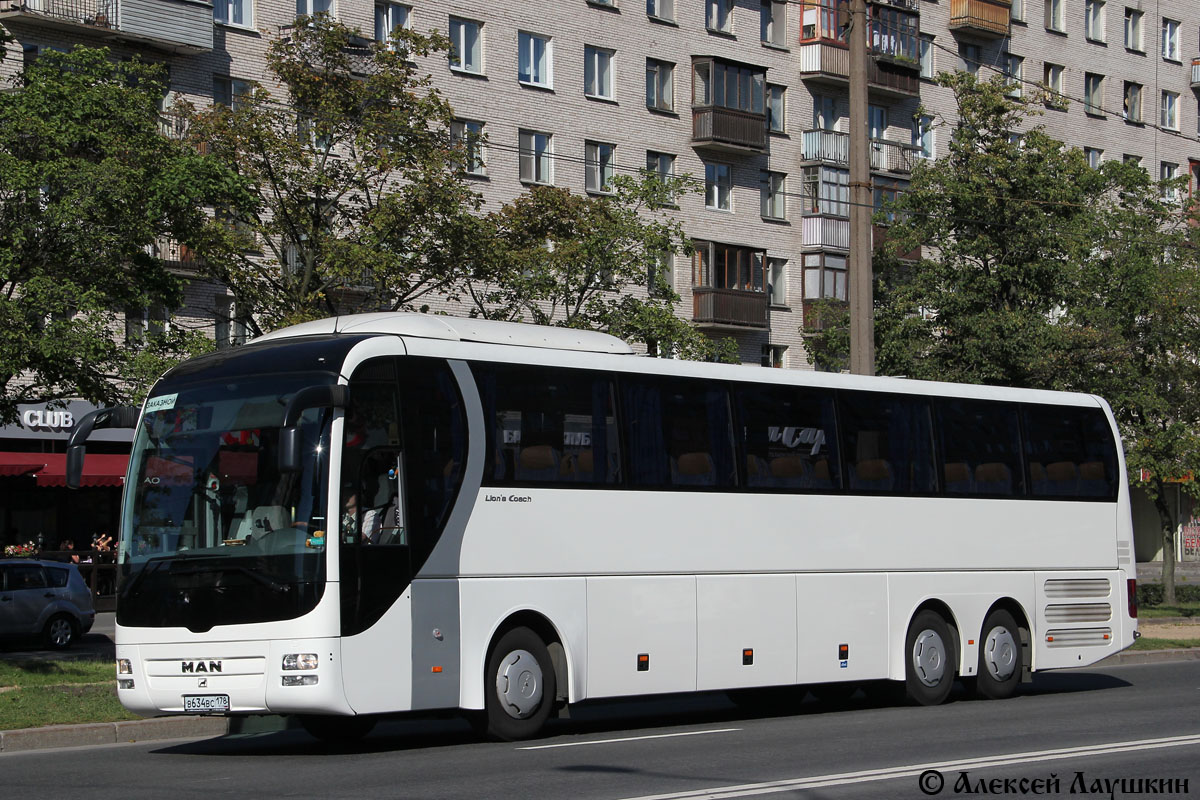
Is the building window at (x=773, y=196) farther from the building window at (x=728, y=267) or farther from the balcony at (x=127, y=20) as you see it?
the balcony at (x=127, y=20)

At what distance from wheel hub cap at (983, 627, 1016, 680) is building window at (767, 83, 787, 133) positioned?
1465 inches

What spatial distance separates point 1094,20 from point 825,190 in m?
18.1

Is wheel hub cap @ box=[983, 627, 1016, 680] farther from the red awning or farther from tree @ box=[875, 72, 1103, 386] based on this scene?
the red awning

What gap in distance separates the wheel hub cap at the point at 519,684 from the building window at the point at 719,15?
4118cm

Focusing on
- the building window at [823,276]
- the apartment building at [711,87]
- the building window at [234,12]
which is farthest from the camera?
the building window at [823,276]

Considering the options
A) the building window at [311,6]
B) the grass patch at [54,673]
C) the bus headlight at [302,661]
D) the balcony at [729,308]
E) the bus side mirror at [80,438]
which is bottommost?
the grass patch at [54,673]

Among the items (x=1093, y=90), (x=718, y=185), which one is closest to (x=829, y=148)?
(x=718, y=185)

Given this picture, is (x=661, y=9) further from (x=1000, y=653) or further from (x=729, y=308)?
(x=1000, y=653)

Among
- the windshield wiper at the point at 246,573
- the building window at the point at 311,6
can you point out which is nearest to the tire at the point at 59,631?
the windshield wiper at the point at 246,573

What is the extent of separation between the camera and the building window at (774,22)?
5456cm

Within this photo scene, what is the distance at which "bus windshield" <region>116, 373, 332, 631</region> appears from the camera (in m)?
12.4

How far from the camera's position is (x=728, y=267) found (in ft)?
170

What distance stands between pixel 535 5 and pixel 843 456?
33.1m

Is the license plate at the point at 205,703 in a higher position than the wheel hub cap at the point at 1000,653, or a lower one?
higher
